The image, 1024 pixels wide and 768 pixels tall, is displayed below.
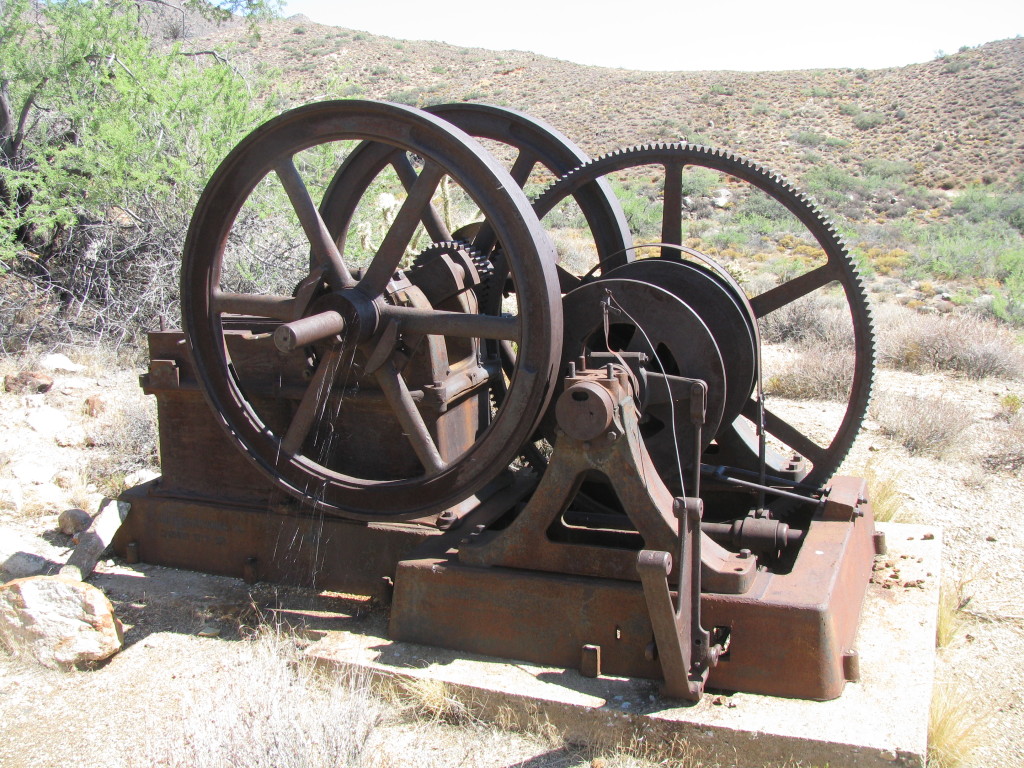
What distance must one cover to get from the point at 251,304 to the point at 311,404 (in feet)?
1.51

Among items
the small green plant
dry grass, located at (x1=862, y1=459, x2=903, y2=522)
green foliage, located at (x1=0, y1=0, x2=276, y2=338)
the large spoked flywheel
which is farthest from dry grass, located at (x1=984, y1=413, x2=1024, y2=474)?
green foliage, located at (x1=0, y1=0, x2=276, y2=338)

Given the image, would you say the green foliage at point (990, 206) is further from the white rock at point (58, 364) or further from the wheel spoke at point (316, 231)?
the wheel spoke at point (316, 231)

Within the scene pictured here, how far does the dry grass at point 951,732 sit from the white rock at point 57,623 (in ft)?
8.99

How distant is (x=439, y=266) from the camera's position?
12.3 ft

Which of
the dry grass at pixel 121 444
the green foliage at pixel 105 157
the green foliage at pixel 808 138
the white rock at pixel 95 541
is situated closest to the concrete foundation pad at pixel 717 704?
the white rock at pixel 95 541

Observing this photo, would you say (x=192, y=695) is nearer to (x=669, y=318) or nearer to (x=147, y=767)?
(x=147, y=767)

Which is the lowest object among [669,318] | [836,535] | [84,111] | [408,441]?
[836,535]

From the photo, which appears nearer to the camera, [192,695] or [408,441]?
[192,695]

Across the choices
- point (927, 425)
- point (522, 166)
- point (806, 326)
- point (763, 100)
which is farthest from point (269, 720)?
point (763, 100)

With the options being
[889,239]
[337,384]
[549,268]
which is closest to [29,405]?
[337,384]

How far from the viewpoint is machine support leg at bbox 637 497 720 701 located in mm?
2678

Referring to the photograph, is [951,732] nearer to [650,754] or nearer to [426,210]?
[650,754]

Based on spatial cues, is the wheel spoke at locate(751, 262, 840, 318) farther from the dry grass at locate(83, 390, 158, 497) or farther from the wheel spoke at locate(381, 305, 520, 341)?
the dry grass at locate(83, 390, 158, 497)

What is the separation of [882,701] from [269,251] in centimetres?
662
